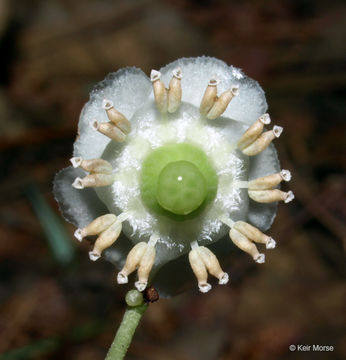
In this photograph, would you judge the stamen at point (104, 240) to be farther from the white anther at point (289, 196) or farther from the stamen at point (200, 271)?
the white anther at point (289, 196)

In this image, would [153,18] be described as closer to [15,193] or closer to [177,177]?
[15,193]

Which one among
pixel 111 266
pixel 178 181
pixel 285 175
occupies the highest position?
pixel 178 181

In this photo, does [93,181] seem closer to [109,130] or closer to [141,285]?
[109,130]

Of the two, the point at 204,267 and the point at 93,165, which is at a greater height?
the point at 93,165

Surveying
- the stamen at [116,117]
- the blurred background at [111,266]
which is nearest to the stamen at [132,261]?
the stamen at [116,117]

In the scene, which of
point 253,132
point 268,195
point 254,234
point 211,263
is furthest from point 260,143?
point 211,263

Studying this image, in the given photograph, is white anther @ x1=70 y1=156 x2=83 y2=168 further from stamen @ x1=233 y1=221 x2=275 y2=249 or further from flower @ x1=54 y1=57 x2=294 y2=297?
stamen @ x1=233 y1=221 x2=275 y2=249

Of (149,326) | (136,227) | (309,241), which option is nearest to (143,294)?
(136,227)

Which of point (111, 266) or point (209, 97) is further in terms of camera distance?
point (111, 266)
